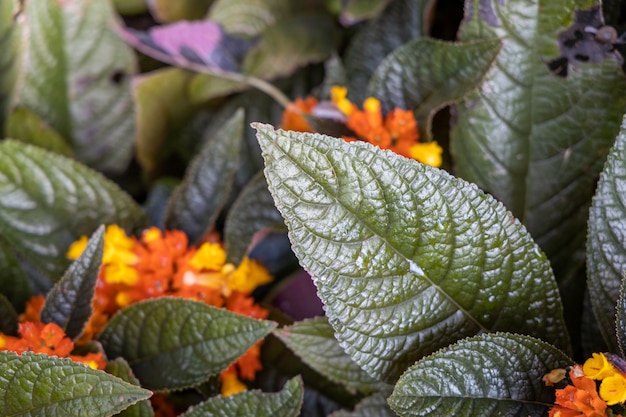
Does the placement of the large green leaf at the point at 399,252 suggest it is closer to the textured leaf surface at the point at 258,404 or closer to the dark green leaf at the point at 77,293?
the textured leaf surface at the point at 258,404

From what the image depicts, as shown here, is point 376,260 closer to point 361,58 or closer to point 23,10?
point 361,58

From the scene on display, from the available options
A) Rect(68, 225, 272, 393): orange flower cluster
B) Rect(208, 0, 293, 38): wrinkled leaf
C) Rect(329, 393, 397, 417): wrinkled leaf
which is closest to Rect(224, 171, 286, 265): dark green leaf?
Rect(68, 225, 272, 393): orange flower cluster

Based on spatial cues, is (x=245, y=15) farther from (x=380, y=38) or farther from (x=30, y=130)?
(x=30, y=130)

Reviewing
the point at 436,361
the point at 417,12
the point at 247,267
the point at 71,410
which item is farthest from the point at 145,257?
the point at 417,12

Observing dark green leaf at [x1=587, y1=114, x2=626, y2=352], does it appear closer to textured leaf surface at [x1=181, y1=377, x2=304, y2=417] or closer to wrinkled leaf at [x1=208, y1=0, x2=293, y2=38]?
textured leaf surface at [x1=181, y1=377, x2=304, y2=417]

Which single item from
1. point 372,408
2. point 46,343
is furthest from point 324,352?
point 46,343
